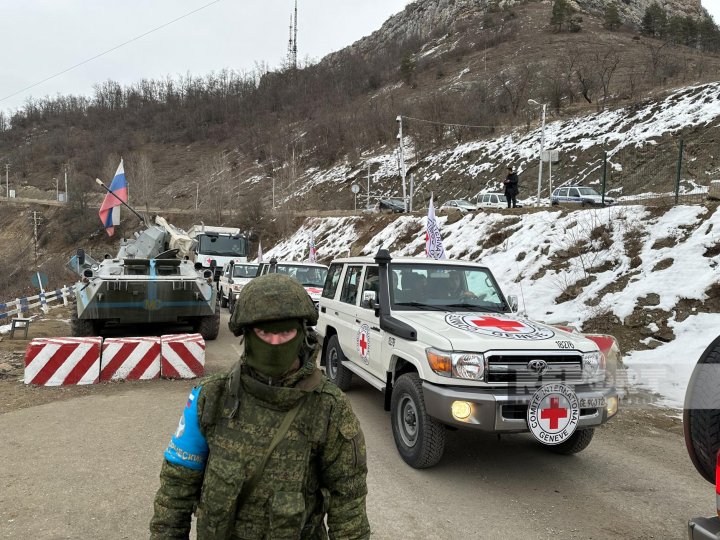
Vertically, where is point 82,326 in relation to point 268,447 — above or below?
below

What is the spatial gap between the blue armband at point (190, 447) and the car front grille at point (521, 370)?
9.29 ft

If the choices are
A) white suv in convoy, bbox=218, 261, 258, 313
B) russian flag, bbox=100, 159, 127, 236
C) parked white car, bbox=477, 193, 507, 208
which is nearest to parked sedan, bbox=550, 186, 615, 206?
parked white car, bbox=477, 193, 507, 208

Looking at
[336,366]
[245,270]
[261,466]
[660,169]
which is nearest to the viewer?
[261,466]

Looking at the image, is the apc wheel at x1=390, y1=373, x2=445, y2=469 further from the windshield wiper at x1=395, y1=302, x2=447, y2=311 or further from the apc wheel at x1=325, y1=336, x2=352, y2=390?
the apc wheel at x1=325, y1=336, x2=352, y2=390

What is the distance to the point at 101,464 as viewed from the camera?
177 inches

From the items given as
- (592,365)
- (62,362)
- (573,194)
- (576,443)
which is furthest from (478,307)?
(573,194)

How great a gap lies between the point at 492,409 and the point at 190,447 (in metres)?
2.78

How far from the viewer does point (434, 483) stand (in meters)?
4.29

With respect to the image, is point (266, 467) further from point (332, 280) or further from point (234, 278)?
point (234, 278)

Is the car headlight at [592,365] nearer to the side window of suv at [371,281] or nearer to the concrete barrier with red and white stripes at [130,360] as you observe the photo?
the side window of suv at [371,281]

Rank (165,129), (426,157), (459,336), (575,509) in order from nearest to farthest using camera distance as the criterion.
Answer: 1. (575,509)
2. (459,336)
3. (426,157)
4. (165,129)

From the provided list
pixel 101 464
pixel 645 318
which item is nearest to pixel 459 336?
pixel 101 464

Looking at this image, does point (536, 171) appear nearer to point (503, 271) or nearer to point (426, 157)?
point (426, 157)

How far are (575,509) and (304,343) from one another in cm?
315
